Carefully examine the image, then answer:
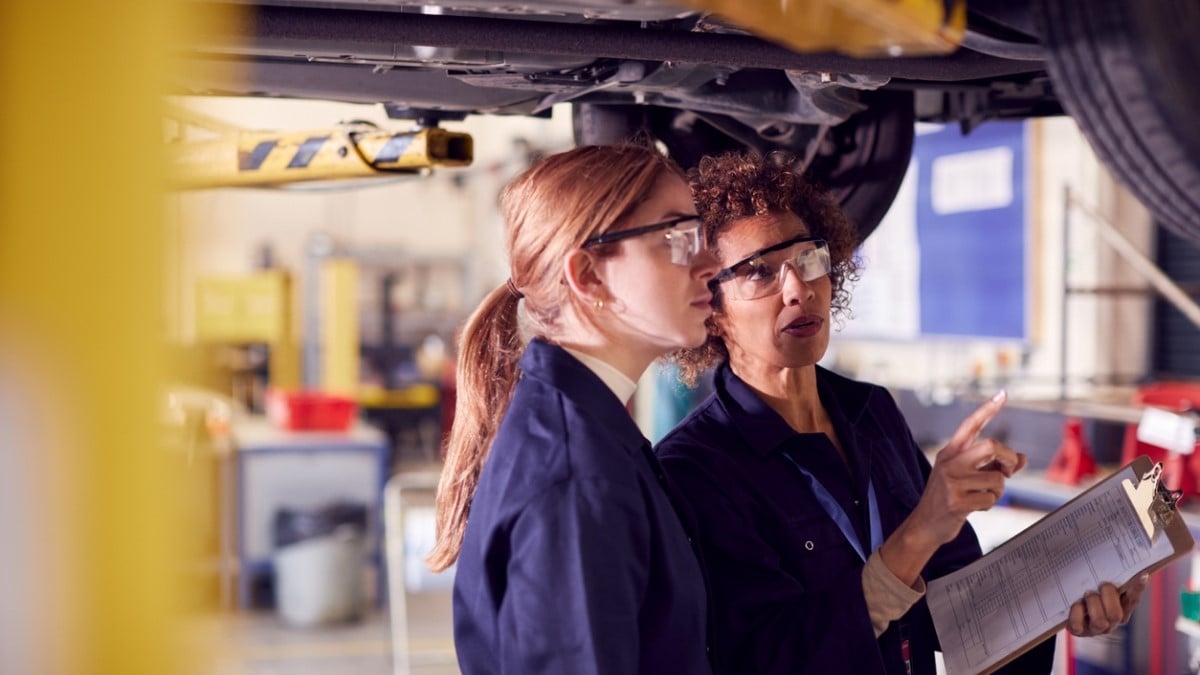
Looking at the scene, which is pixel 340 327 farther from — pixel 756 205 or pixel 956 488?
pixel 956 488

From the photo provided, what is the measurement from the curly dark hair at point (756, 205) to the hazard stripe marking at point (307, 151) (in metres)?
0.81

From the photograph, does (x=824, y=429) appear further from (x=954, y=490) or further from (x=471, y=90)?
(x=471, y=90)

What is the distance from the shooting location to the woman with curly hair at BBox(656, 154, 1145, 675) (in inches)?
69.1

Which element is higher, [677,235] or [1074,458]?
[677,235]

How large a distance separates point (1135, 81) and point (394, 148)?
1.47m

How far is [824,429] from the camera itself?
6.88ft

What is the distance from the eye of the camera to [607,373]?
1570 millimetres

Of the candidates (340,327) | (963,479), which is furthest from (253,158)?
(340,327)

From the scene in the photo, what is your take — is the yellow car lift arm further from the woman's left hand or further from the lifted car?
the woman's left hand

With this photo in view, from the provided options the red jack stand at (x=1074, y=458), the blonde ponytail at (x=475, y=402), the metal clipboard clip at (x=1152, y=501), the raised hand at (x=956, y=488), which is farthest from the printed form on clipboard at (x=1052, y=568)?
the red jack stand at (x=1074, y=458)

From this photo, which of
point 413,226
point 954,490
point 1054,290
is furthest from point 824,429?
point 413,226

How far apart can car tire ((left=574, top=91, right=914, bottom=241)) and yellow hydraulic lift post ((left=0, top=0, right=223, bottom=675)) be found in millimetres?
1723

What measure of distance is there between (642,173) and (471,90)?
900mm

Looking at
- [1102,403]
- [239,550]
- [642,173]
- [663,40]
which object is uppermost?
[663,40]
